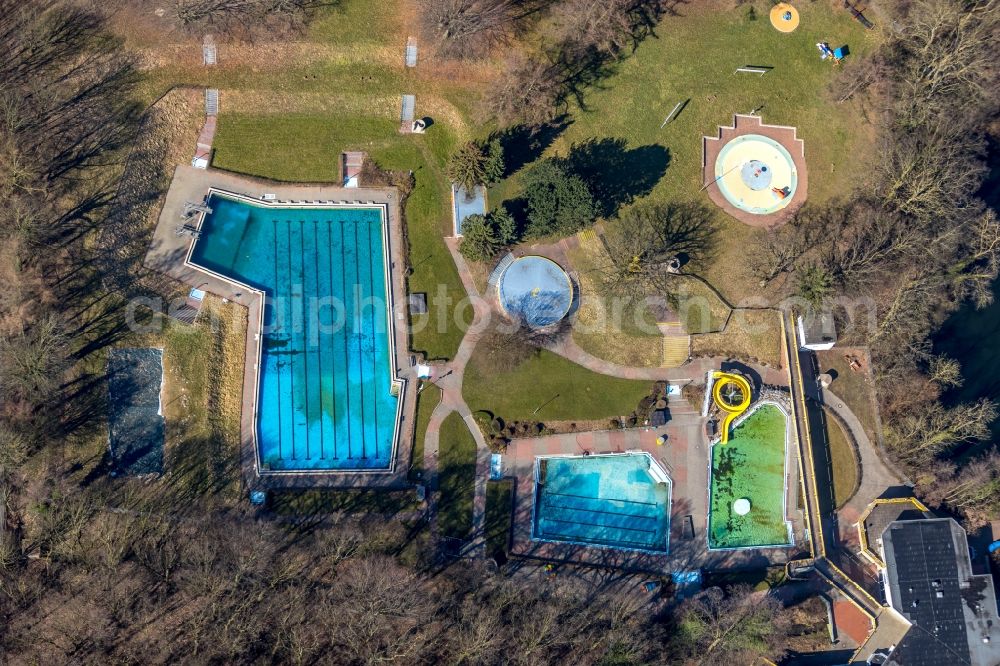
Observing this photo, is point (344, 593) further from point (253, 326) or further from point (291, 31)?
point (291, 31)

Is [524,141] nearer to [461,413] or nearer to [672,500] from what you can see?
[461,413]

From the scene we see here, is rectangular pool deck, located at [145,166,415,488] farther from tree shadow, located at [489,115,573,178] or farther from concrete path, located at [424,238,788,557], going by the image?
tree shadow, located at [489,115,573,178]

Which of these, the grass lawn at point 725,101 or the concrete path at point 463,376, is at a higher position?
the grass lawn at point 725,101

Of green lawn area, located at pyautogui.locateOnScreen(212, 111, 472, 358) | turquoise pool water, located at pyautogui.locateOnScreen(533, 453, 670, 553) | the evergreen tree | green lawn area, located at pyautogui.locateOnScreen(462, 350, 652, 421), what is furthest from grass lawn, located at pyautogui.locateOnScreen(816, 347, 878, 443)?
green lawn area, located at pyautogui.locateOnScreen(212, 111, 472, 358)

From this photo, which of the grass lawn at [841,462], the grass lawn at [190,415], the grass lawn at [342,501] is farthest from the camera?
the grass lawn at [841,462]

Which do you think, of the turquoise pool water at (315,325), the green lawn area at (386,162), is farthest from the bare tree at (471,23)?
the turquoise pool water at (315,325)

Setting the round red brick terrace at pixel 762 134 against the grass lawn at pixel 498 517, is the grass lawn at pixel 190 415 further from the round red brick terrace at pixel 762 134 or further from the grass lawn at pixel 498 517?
the round red brick terrace at pixel 762 134

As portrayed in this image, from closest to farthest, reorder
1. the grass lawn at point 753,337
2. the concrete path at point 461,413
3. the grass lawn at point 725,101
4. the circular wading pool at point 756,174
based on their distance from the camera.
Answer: the concrete path at point 461,413
the grass lawn at point 753,337
the grass lawn at point 725,101
the circular wading pool at point 756,174
